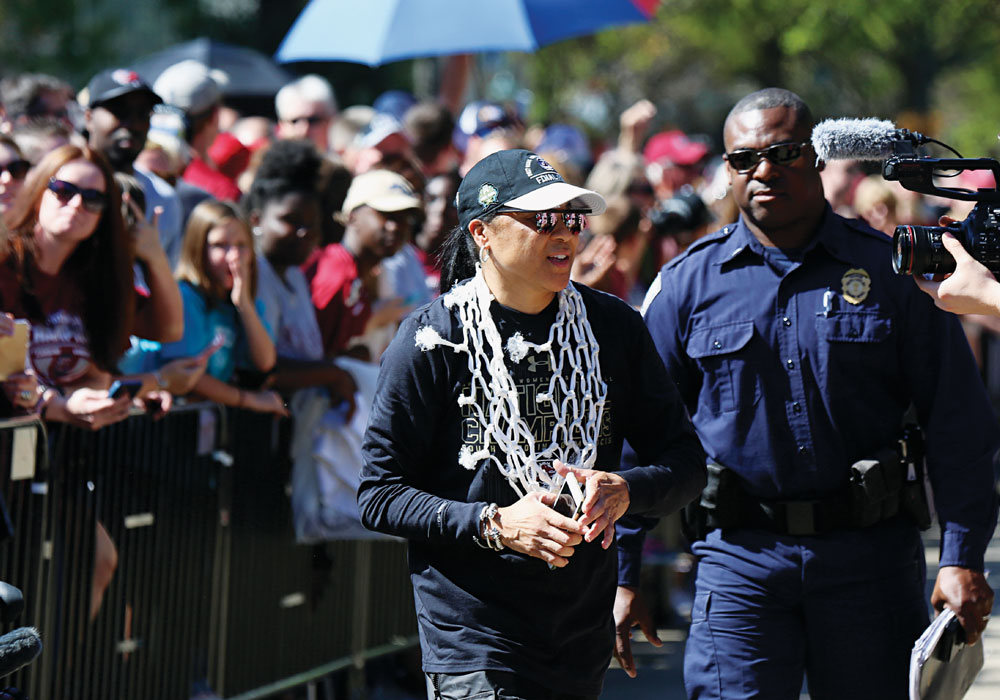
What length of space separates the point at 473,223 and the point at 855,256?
4.63 feet

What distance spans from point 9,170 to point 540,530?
3.36m

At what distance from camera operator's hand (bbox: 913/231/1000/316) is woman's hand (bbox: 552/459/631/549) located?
0.96 metres

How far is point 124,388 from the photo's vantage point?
5281 millimetres

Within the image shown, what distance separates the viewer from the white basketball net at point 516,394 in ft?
12.1

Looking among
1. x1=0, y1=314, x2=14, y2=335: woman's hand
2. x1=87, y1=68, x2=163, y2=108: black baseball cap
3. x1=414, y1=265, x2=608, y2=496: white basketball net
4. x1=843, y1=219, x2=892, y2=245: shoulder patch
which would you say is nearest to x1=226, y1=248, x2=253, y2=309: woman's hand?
x1=87, y1=68, x2=163, y2=108: black baseball cap

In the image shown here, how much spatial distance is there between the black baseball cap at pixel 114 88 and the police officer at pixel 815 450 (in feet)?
10.3

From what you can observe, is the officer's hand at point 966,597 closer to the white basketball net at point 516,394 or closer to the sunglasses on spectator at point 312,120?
the white basketball net at point 516,394

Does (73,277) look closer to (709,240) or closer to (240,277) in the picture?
(240,277)

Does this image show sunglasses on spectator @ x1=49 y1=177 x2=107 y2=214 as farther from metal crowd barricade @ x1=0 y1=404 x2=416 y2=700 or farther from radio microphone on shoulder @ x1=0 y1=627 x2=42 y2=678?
radio microphone on shoulder @ x1=0 y1=627 x2=42 y2=678

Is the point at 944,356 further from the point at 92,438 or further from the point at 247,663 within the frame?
the point at 247,663

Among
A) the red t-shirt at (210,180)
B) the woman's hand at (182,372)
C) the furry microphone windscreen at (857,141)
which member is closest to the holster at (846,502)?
the furry microphone windscreen at (857,141)

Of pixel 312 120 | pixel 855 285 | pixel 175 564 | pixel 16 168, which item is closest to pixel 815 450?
pixel 855 285

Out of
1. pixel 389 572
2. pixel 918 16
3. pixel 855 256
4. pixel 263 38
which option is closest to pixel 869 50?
pixel 918 16

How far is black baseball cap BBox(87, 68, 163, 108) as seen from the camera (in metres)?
6.64
